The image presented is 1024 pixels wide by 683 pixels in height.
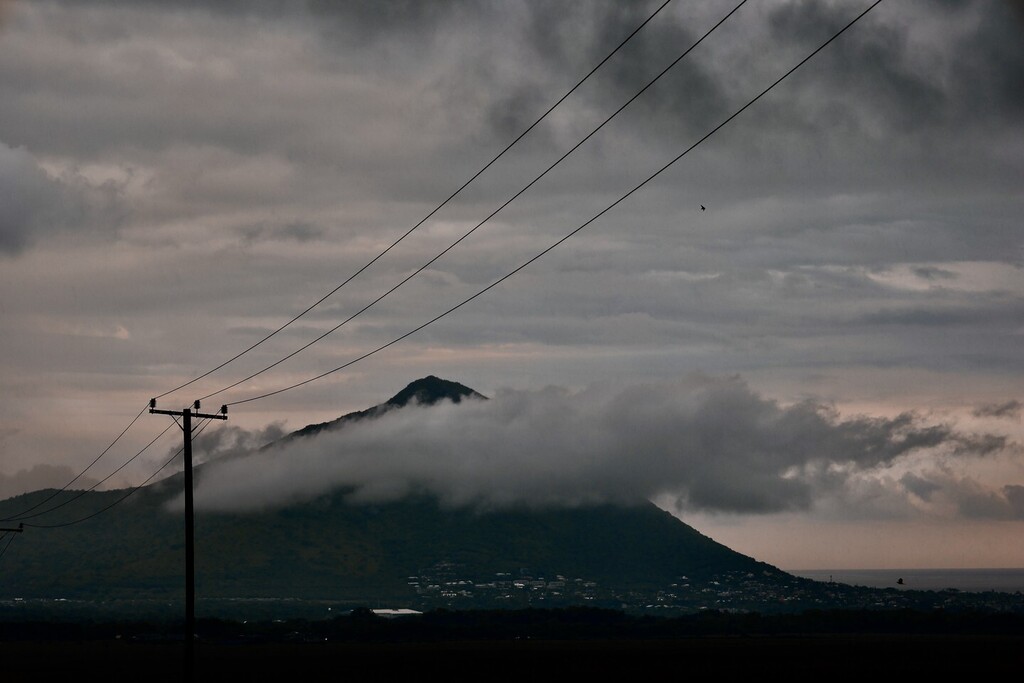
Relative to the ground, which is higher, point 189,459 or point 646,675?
point 189,459

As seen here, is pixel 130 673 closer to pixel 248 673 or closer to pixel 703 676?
pixel 248 673

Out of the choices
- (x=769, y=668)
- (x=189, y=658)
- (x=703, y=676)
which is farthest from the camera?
(x=769, y=668)

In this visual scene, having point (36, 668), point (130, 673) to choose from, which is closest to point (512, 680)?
point (130, 673)

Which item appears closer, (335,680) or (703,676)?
(335,680)

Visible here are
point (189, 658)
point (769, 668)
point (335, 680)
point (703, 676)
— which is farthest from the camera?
point (769, 668)

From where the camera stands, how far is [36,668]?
600 feet

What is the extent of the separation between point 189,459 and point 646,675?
110228mm

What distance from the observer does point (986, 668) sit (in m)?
184

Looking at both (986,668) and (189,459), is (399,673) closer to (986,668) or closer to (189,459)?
(986,668)

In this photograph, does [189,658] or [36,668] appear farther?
[36,668]

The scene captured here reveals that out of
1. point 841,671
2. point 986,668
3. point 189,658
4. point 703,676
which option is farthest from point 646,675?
point 189,658

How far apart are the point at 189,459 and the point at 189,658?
12.4m

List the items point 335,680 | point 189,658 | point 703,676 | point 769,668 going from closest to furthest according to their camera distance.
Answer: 1. point 189,658
2. point 335,680
3. point 703,676
4. point 769,668

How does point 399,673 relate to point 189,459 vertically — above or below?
below
